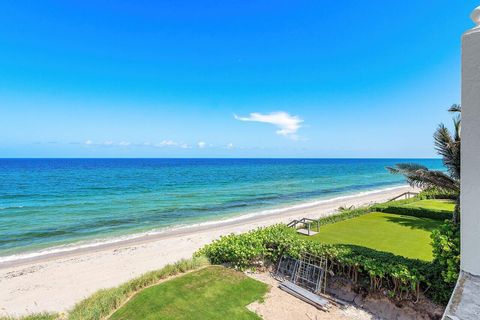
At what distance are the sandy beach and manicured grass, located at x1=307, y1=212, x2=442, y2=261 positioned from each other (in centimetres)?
816

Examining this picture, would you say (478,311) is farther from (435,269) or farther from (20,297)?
(20,297)

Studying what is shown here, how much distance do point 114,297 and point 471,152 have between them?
9968mm

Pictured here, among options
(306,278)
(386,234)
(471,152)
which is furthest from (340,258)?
(386,234)

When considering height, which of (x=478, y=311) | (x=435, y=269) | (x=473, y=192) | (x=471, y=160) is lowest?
(x=435, y=269)

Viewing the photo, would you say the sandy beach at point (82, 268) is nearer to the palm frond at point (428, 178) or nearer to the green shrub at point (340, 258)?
the green shrub at point (340, 258)

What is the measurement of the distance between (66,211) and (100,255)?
13.8 metres

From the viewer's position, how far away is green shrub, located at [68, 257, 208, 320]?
300 inches

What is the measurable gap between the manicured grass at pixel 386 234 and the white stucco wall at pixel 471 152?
7326 mm

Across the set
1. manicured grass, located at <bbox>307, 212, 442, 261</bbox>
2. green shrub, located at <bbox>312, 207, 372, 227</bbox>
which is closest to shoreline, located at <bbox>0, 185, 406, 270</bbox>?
green shrub, located at <bbox>312, 207, 372, 227</bbox>

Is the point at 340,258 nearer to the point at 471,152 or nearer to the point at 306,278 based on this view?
the point at 306,278

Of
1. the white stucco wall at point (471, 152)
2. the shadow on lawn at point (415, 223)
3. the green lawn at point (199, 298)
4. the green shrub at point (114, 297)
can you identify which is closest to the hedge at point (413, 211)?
the shadow on lawn at point (415, 223)

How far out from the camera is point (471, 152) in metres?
4.27

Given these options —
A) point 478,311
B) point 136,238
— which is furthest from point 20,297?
point 478,311

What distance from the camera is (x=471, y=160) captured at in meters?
4.27
